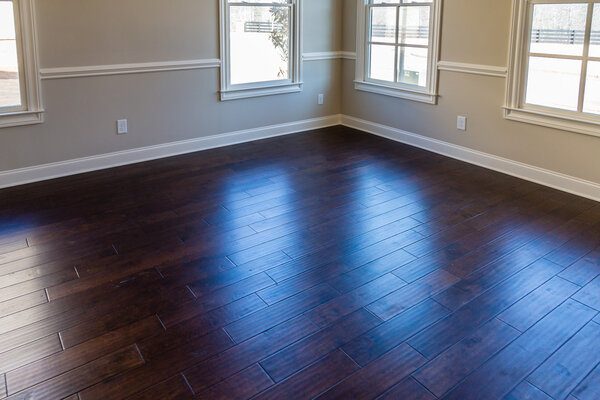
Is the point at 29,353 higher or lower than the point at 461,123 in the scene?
lower

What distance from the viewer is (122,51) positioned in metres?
4.29

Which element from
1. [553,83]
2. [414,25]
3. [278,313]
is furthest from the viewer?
[414,25]

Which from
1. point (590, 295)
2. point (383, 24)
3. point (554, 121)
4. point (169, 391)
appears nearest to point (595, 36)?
point (554, 121)

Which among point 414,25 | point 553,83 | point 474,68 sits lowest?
point 553,83

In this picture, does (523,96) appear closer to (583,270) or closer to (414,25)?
(414,25)

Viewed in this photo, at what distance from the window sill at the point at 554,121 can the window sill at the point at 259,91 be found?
87.6 inches

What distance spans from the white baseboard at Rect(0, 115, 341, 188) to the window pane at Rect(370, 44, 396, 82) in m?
0.79

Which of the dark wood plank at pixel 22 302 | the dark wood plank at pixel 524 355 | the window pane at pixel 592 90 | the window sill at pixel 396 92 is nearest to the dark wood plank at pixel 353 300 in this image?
the dark wood plank at pixel 524 355

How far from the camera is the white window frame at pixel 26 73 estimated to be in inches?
148

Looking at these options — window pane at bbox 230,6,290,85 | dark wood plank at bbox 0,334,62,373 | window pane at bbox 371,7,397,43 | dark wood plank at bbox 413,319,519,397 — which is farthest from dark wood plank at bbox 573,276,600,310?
window pane at bbox 230,6,290,85

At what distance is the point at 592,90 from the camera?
370 cm

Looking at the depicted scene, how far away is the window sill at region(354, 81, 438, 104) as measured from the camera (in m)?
4.90

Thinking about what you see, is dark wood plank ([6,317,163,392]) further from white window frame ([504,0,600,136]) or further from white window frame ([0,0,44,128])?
white window frame ([504,0,600,136])

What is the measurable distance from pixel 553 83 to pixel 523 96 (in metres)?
0.26
